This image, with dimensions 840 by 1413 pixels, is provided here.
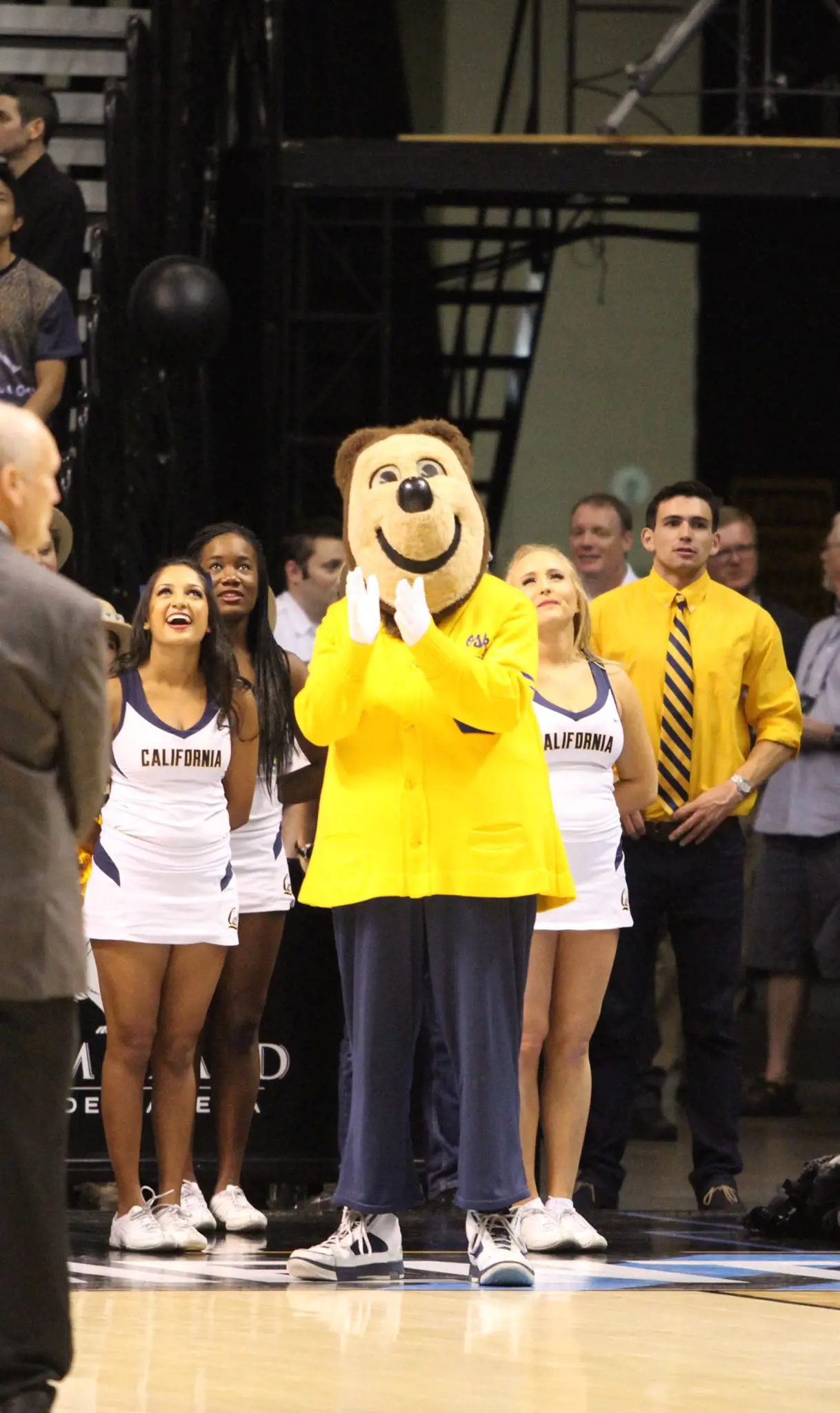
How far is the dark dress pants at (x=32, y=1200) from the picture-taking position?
3598 millimetres

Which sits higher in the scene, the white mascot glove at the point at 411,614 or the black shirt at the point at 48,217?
the black shirt at the point at 48,217

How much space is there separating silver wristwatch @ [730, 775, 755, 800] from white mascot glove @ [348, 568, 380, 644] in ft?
6.75

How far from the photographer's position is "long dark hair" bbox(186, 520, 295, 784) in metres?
6.30

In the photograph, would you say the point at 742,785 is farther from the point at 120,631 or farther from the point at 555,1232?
the point at 120,631

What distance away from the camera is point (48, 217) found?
28.1 ft

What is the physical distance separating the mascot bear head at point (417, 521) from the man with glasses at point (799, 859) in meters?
3.61

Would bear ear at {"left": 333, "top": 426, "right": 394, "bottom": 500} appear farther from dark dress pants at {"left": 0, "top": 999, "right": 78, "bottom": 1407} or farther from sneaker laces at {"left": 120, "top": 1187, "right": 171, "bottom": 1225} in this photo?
dark dress pants at {"left": 0, "top": 999, "right": 78, "bottom": 1407}

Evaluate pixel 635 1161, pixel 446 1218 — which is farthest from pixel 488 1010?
pixel 635 1161

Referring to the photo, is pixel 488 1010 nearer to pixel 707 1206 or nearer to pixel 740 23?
pixel 707 1206

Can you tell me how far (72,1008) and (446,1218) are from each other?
2.71 m

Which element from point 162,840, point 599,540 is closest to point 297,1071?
point 162,840

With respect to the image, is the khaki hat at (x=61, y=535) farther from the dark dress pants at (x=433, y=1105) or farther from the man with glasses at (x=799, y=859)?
the man with glasses at (x=799, y=859)

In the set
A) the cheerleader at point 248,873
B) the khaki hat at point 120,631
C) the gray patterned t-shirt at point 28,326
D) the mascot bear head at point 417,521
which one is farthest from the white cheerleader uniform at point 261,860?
the gray patterned t-shirt at point 28,326

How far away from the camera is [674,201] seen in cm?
1309
